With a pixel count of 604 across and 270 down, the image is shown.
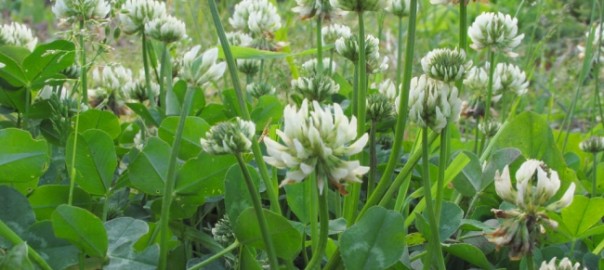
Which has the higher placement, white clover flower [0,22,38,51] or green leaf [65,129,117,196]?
white clover flower [0,22,38,51]

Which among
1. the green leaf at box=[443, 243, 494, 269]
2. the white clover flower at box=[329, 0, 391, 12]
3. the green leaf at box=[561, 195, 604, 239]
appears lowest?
the green leaf at box=[443, 243, 494, 269]

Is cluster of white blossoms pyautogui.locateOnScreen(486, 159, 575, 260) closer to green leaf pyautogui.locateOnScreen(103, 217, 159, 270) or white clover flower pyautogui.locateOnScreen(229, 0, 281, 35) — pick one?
green leaf pyautogui.locateOnScreen(103, 217, 159, 270)

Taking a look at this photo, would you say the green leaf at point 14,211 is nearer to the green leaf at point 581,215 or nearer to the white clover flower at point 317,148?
the white clover flower at point 317,148

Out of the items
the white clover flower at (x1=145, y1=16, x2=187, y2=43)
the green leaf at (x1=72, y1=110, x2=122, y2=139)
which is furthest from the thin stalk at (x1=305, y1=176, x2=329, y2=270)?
the white clover flower at (x1=145, y1=16, x2=187, y2=43)

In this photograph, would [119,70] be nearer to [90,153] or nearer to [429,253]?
[90,153]

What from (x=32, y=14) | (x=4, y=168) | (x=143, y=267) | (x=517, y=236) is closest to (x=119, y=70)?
(x=4, y=168)

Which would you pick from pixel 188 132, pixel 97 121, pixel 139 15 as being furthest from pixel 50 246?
pixel 139 15
